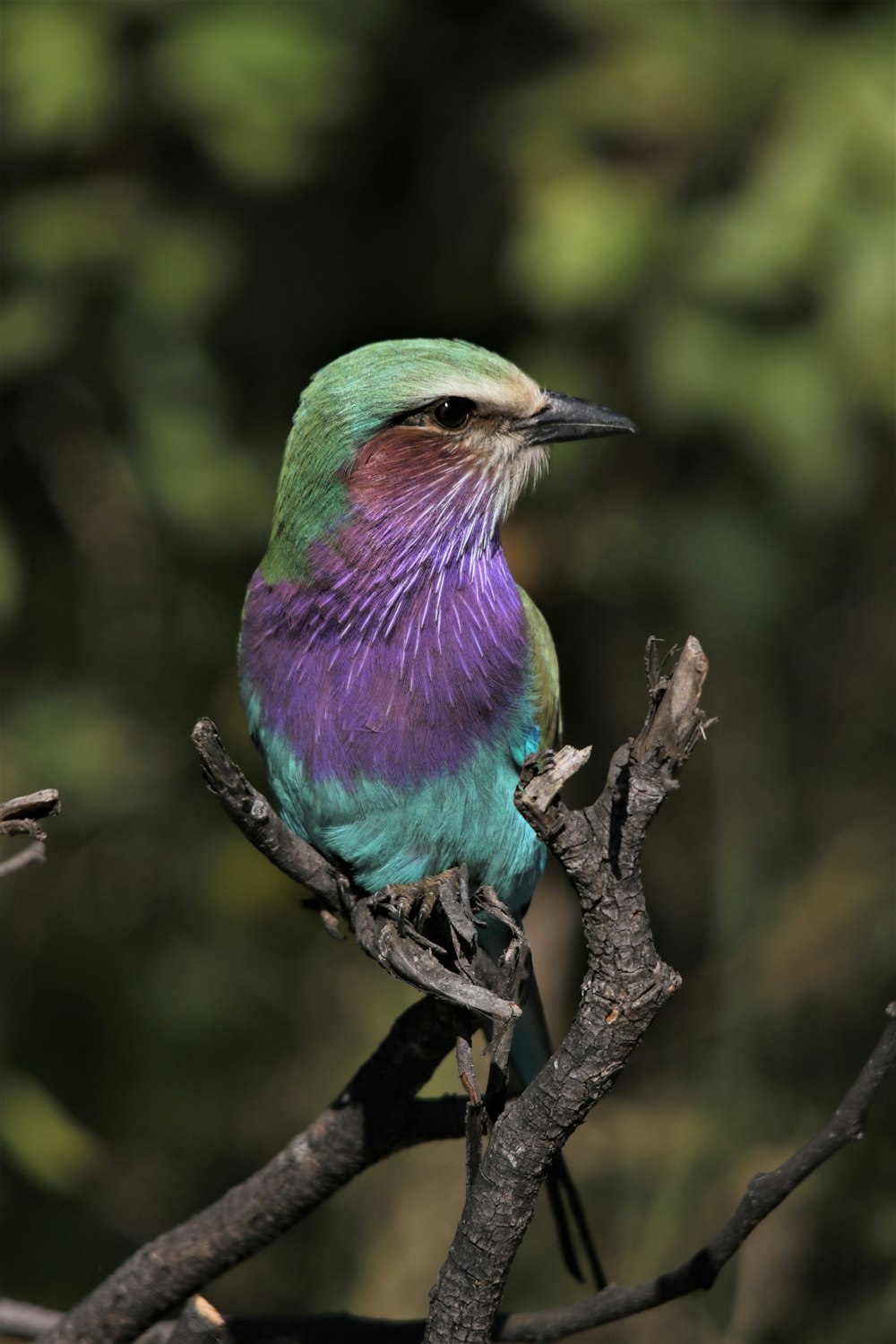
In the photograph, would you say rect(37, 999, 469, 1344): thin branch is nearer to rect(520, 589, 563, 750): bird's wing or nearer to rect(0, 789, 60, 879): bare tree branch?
rect(520, 589, 563, 750): bird's wing

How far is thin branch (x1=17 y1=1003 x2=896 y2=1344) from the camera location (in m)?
1.88

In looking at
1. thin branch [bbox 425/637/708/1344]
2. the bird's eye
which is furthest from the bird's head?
thin branch [bbox 425/637/708/1344]

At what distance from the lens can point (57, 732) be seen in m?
4.29

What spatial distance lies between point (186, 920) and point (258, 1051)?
0.48 metres

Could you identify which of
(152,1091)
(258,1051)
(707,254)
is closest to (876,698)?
(707,254)

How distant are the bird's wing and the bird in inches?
0.5

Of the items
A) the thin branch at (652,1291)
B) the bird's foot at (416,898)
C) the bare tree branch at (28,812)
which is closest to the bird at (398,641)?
the bird's foot at (416,898)

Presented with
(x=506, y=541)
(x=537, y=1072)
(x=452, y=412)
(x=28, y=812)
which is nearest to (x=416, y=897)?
(x=537, y=1072)

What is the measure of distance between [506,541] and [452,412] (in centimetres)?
166

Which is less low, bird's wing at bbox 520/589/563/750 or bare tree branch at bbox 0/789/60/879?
bare tree branch at bbox 0/789/60/879

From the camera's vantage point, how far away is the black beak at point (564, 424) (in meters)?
2.79

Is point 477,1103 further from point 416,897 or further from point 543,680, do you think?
point 543,680

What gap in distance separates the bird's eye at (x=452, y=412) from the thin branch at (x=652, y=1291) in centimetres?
130

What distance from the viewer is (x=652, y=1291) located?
6.70 feet
